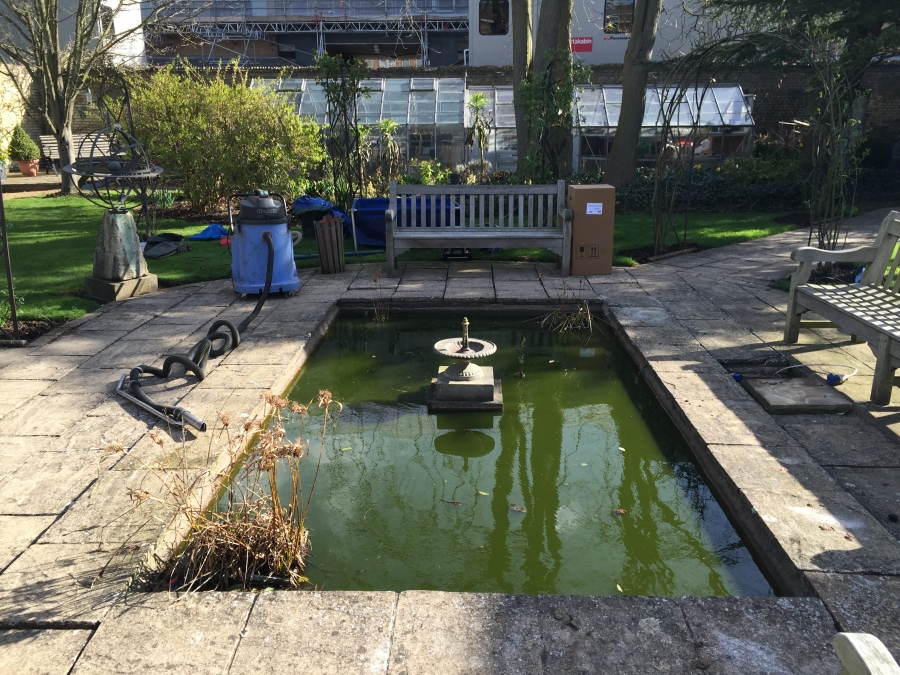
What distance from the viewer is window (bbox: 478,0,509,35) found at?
24203 millimetres

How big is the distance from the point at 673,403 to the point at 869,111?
62.4 feet

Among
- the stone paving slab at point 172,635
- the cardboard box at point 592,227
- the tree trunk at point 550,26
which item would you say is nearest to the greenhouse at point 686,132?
the tree trunk at point 550,26

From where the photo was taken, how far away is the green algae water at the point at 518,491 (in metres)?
3.38

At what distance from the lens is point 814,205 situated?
331 inches

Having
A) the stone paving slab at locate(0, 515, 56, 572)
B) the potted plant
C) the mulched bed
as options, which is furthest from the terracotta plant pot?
the stone paving slab at locate(0, 515, 56, 572)

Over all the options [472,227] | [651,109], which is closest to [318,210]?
[472,227]

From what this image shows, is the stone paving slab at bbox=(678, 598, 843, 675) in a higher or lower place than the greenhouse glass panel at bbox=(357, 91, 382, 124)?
lower

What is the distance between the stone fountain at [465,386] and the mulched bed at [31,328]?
3.63 meters

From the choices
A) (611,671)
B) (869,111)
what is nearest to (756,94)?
(869,111)

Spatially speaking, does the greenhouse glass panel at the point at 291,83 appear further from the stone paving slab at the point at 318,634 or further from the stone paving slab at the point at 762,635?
the stone paving slab at the point at 762,635

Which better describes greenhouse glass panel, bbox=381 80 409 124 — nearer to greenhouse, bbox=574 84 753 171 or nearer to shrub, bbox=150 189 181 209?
greenhouse, bbox=574 84 753 171

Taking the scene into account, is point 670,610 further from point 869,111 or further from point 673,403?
point 869,111

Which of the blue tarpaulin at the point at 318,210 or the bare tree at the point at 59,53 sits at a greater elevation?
the bare tree at the point at 59,53

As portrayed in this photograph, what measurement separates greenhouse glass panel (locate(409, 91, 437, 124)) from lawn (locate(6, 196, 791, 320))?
22.6ft
